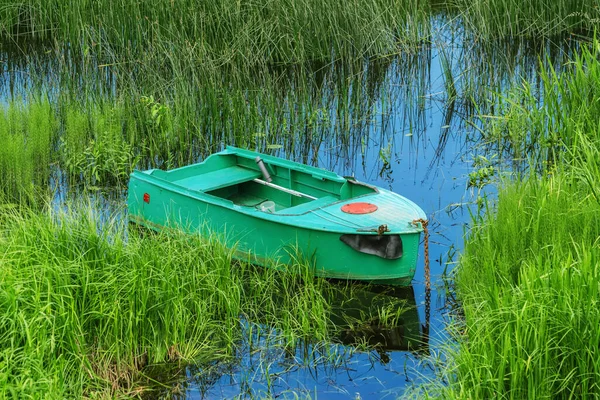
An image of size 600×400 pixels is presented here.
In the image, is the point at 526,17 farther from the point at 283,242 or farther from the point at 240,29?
the point at 283,242

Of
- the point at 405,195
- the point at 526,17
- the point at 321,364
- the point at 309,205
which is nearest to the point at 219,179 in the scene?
the point at 309,205

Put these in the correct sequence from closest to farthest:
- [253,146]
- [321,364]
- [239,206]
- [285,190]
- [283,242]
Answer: [321,364] < [283,242] < [239,206] < [285,190] < [253,146]

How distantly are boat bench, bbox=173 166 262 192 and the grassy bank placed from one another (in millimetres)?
2086

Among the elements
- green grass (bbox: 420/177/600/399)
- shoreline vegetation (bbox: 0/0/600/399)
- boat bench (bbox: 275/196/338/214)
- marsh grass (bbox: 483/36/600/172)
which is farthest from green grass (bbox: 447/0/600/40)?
green grass (bbox: 420/177/600/399)

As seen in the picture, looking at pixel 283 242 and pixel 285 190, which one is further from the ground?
pixel 285 190

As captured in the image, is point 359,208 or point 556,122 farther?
point 556,122

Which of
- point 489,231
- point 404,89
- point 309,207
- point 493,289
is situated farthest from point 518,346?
point 404,89

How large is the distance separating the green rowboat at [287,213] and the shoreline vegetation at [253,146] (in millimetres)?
208

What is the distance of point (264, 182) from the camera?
8273mm

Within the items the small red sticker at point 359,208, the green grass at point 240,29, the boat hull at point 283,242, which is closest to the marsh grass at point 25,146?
the boat hull at point 283,242

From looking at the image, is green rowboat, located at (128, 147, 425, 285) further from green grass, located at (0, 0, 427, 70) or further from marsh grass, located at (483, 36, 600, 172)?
green grass, located at (0, 0, 427, 70)

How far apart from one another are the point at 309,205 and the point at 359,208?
422 millimetres

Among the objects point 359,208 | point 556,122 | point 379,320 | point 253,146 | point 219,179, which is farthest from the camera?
point 253,146

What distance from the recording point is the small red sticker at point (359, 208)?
718 cm
